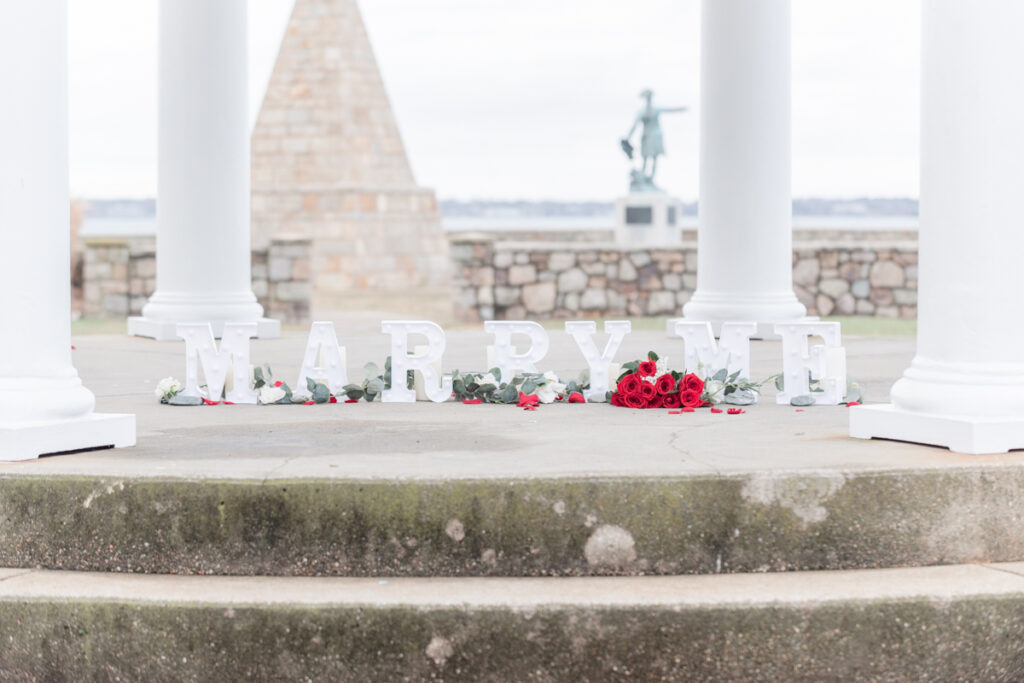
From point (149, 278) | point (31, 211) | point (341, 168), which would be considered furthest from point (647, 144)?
point (31, 211)

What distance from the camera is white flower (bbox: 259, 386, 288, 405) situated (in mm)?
6188

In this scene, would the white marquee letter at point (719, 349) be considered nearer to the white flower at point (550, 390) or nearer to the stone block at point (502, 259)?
the white flower at point (550, 390)

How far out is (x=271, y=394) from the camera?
619 cm

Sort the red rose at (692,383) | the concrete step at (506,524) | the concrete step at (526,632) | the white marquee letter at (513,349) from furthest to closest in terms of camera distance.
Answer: the white marquee letter at (513,349) < the red rose at (692,383) < the concrete step at (506,524) < the concrete step at (526,632)

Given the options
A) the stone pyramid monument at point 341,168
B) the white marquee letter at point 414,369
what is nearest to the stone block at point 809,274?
the stone pyramid monument at point 341,168

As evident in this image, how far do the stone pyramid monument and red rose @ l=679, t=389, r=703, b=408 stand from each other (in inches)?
669

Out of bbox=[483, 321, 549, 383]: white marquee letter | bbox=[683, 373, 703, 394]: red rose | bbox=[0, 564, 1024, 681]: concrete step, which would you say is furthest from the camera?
bbox=[483, 321, 549, 383]: white marquee letter

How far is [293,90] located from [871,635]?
2190cm

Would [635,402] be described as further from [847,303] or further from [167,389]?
[847,303]

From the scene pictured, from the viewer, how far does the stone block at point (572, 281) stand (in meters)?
14.9

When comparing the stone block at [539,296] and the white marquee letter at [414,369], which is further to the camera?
the stone block at [539,296]

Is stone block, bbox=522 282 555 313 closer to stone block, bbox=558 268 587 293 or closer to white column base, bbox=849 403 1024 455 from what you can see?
stone block, bbox=558 268 587 293

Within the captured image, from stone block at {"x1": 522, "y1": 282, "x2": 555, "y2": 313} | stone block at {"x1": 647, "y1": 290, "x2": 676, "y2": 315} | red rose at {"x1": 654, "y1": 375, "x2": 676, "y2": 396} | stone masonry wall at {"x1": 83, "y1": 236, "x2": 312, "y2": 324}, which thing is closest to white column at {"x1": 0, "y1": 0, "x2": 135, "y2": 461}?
red rose at {"x1": 654, "y1": 375, "x2": 676, "y2": 396}

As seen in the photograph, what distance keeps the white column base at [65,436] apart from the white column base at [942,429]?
2.70 metres
